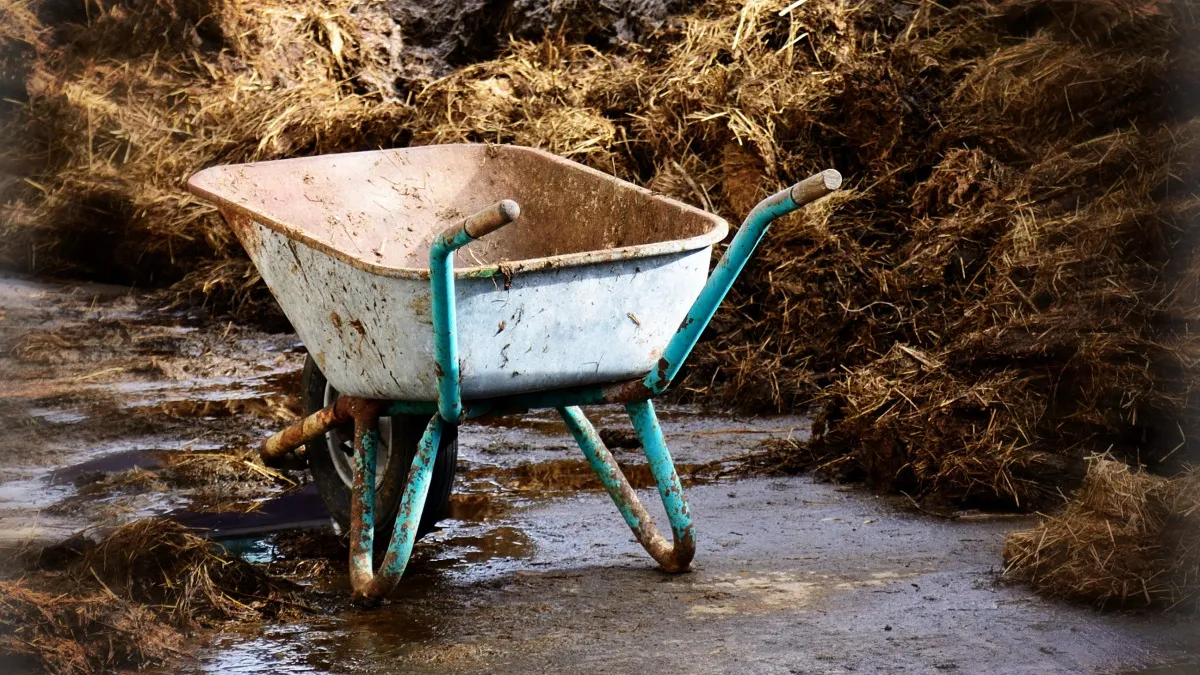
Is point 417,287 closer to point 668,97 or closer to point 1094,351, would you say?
point 1094,351

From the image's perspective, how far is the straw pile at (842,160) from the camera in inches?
163

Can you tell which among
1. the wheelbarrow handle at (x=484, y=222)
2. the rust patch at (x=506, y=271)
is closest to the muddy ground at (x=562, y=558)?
the rust patch at (x=506, y=271)

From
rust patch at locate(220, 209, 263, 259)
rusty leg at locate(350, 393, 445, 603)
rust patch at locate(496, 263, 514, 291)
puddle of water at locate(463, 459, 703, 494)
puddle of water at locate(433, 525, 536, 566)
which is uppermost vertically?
rust patch at locate(220, 209, 263, 259)

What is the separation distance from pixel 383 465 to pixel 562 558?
57 centimetres

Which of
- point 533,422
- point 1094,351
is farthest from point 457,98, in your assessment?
point 1094,351

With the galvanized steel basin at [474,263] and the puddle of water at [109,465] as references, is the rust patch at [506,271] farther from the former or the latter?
the puddle of water at [109,465]

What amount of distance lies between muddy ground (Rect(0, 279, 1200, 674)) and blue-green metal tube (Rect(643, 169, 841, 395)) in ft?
1.85

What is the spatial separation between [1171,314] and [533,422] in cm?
222

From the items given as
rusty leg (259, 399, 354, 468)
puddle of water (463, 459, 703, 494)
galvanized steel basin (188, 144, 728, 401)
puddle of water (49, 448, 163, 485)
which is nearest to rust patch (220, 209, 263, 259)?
galvanized steel basin (188, 144, 728, 401)

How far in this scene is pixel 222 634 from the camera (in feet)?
10.2

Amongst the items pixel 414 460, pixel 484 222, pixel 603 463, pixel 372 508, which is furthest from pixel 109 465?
pixel 484 222

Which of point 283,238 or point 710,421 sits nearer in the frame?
point 283,238

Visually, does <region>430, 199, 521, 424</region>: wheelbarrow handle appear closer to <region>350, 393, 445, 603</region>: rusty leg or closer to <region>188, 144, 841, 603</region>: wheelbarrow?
<region>188, 144, 841, 603</region>: wheelbarrow

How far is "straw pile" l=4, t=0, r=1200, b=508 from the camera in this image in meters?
4.14
